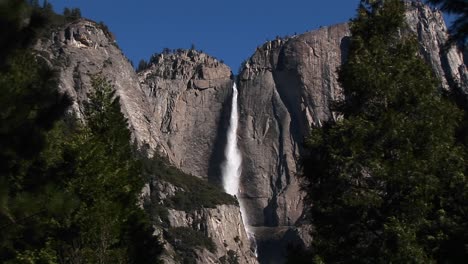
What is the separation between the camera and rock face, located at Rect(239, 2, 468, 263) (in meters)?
142

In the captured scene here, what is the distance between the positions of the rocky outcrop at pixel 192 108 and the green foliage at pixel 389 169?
122225mm

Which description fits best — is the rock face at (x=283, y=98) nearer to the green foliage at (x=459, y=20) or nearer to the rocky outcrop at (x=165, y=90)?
the rocky outcrop at (x=165, y=90)

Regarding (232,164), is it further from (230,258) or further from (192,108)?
(230,258)

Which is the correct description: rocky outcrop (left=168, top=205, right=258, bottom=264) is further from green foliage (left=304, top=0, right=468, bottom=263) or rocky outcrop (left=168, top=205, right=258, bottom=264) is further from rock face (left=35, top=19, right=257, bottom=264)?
green foliage (left=304, top=0, right=468, bottom=263)

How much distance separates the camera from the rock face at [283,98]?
142 meters

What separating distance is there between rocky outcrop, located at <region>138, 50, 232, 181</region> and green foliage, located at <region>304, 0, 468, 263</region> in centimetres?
12222

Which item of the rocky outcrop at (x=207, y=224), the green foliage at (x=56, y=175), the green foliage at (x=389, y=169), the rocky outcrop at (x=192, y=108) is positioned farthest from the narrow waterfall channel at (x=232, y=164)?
the green foliage at (x=389, y=169)

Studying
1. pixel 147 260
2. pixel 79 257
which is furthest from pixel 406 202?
pixel 147 260

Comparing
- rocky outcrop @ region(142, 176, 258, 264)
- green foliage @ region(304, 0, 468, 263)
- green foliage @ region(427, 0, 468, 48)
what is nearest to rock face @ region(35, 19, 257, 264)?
rocky outcrop @ region(142, 176, 258, 264)

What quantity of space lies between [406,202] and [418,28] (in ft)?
476

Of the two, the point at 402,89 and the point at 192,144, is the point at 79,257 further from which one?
the point at 192,144

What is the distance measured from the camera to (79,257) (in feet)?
72.9

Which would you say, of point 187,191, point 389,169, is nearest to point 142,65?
point 187,191

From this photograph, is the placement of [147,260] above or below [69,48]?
below
